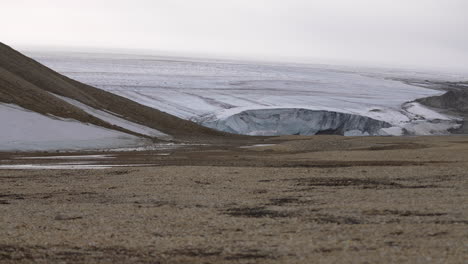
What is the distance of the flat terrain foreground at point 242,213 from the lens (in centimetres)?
964

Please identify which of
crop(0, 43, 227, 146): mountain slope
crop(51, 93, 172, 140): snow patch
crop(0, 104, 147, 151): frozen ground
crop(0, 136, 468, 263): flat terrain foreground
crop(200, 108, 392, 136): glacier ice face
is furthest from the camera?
crop(200, 108, 392, 136): glacier ice face

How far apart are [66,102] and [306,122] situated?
18.5 meters

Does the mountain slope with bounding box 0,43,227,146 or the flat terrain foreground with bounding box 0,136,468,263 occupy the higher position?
the flat terrain foreground with bounding box 0,136,468,263

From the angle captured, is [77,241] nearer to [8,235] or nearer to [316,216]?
[8,235]

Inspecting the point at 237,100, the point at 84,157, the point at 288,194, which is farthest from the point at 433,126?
the point at 288,194

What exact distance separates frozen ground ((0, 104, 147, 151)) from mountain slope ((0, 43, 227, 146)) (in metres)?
1.25

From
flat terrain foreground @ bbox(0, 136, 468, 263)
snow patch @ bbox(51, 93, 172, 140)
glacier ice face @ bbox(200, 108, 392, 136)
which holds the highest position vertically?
flat terrain foreground @ bbox(0, 136, 468, 263)

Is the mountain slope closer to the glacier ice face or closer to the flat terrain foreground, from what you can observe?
the glacier ice face

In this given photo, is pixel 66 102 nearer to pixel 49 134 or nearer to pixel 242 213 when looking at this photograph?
pixel 49 134

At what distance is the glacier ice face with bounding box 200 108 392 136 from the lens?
171ft

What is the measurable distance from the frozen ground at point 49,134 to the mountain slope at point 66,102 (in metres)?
1.25

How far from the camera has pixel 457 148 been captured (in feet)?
87.0

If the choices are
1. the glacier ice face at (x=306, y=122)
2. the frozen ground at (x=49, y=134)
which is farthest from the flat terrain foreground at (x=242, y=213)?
the glacier ice face at (x=306, y=122)

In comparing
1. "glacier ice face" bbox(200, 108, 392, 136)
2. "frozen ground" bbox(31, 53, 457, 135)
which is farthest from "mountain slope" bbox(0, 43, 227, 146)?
"glacier ice face" bbox(200, 108, 392, 136)
